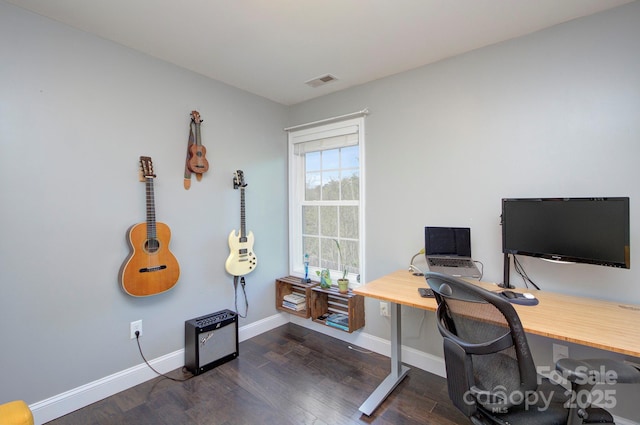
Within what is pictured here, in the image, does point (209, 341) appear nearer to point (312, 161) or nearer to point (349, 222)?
point (349, 222)

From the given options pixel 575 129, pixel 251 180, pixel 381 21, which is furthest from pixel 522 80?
pixel 251 180

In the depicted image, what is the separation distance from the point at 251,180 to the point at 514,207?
7.47 ft

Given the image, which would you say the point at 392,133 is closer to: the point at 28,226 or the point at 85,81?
the point at 85,81

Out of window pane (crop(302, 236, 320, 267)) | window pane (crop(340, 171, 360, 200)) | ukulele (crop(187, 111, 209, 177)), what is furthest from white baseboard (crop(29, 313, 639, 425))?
ukulele (crop(187, 111, 209, 177))

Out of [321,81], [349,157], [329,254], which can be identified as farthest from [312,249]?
[321,81]

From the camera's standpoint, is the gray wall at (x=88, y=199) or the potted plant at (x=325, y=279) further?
the potted plant at (x=325, y=279)

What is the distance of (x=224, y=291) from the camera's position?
2.71 metres

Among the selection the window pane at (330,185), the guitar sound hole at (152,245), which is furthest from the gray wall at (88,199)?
the window pane at (330,185)

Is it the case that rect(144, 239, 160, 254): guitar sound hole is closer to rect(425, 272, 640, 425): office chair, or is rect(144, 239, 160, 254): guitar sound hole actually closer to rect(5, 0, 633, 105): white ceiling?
rect(5, 0, 633, 105): white ceiling

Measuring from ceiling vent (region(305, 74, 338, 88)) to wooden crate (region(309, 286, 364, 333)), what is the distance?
6.55 ft

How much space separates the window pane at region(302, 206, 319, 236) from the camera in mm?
3221

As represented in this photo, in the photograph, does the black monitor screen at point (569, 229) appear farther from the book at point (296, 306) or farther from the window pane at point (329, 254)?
the book at point (296, 306)

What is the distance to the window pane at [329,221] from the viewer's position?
3051mm

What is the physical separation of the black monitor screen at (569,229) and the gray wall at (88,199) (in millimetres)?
2338
